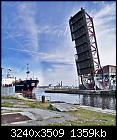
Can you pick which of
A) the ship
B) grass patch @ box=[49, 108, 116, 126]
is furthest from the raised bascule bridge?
grass patch @ box=[49, 108, 116, 126]

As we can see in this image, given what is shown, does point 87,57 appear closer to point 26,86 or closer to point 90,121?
point 26,86

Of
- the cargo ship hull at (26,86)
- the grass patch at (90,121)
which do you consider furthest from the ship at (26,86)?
the grass patch at (90,121)

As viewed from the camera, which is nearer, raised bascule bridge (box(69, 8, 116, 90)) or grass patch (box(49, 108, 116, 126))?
grass patch (box(49, 108, 116, 126))

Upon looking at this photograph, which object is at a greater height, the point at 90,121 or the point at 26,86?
the point at 26,86

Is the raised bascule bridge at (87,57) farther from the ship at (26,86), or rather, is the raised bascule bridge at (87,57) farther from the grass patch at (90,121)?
the grass patch at (90,121)

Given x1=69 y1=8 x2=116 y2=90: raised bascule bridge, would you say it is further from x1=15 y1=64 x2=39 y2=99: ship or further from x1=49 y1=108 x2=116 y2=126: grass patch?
x1=49 y1=108 x2=116 y2=126: grass patch

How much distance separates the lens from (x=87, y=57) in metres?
73.1

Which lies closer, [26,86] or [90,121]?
[90,121]

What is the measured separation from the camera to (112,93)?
229 feet

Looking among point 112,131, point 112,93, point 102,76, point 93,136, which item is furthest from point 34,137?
point 102,76

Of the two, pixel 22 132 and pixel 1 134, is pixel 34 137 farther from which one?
pixel 1 134

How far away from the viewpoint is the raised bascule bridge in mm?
71625

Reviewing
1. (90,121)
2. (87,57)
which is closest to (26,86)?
(87,57)

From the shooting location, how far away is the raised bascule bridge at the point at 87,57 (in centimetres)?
7162
